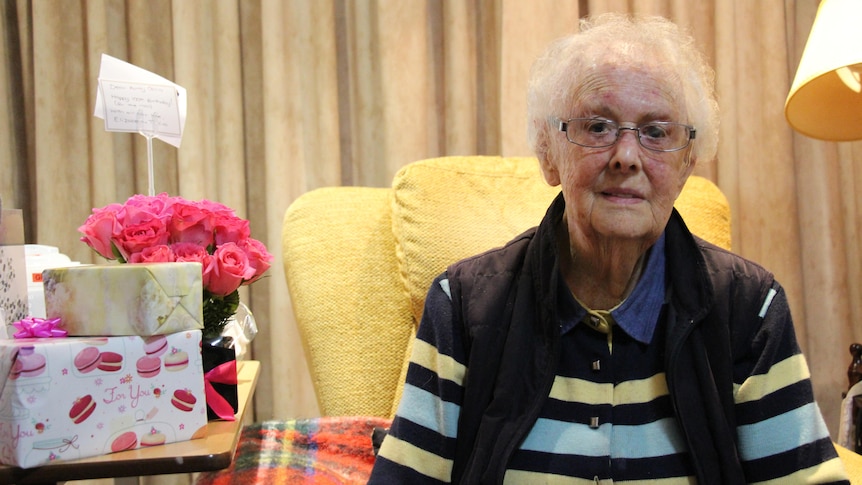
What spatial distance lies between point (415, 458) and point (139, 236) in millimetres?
587

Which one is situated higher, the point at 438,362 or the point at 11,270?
the point at 11,270

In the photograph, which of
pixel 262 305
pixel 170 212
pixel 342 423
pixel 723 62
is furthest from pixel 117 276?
pixel 723 62

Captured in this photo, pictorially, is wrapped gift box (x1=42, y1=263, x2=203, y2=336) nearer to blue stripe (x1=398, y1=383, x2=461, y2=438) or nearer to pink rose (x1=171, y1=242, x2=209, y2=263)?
pink rose (x1=171, y1=242, x2=209, y2=263)

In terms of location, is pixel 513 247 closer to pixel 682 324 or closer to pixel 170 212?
pixel 682 324

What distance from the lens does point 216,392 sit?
119 cm

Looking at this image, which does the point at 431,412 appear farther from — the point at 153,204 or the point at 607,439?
the point at 153,204

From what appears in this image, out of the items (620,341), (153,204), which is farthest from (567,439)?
(153,204)

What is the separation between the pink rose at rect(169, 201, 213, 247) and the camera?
1.21 metres

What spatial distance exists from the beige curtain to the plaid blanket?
0.57 meters

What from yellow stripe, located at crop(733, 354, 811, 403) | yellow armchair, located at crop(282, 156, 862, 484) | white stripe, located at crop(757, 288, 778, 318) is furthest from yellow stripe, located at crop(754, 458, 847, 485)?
yellow armchair, located at crop(282, 156, 862, 484)

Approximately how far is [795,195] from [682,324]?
4.34 ft

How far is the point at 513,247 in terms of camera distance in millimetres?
1242

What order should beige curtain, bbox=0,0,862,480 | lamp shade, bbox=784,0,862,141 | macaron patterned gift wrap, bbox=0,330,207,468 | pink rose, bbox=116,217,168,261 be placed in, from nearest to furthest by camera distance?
macaron patterned gift wrap, bbox=0,330,207,468 < pink rose, bbox=116,217,168,261 < lamp shade, bbox=784,0,862,141 < beige curtain, bbox=0,0,862,480

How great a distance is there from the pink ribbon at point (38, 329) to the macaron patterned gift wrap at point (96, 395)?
2 centimetres
